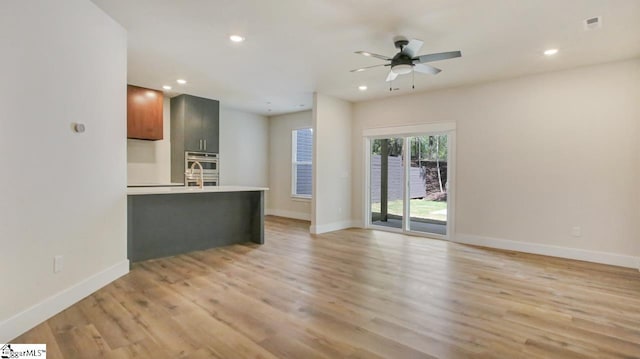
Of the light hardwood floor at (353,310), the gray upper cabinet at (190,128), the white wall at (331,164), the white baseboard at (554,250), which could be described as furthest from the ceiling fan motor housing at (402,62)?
the gray upper cabinet at (190,128)

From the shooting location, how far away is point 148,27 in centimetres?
344

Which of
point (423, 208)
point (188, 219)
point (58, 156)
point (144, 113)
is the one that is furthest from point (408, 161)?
point (58, 156)

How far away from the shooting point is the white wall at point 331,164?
6281mm

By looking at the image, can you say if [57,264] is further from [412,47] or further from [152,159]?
[152,159]

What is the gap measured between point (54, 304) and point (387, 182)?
5594 mm

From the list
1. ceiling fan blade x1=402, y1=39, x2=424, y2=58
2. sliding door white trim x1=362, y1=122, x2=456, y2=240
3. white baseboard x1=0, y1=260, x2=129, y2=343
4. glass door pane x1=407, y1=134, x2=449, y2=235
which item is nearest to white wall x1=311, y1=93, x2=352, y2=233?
sliding door white trim x1=362, y1=122, x2=456, y2=240

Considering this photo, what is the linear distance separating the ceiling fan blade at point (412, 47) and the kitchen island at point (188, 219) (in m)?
2.95

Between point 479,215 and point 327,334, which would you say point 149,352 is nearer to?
point 327,334

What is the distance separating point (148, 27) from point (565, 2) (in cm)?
399

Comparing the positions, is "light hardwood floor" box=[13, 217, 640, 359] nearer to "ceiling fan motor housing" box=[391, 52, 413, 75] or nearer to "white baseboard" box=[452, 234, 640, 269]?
"white baseboard" box=[452, 234, 640, 269]

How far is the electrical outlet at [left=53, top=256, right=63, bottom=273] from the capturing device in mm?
2615

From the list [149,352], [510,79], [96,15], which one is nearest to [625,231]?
[510,79]

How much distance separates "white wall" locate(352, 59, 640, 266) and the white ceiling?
36cm

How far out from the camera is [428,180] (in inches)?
241
